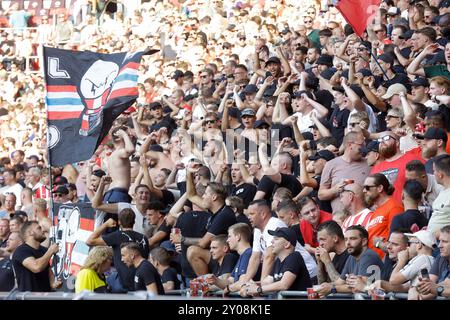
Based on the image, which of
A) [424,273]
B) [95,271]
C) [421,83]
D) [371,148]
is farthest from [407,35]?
[424,273]

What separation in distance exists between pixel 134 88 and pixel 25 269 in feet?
7.79

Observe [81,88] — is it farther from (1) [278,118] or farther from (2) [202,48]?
(2) [202,48]

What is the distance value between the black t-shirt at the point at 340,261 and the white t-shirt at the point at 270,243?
312 mm

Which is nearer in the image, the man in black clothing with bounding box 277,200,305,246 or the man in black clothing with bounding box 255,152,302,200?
the man in black clothing with bounding box 277,200,305,246

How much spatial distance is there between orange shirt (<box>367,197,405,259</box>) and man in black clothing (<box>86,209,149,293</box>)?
223 cm

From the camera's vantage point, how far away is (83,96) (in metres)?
14.1

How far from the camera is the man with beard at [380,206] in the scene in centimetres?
1097

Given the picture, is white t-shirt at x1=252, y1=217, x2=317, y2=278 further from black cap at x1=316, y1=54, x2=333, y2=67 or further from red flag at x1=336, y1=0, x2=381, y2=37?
black cap at x1=316, y1=54, x2=333, y2=67

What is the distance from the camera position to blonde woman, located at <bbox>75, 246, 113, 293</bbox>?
1180cm

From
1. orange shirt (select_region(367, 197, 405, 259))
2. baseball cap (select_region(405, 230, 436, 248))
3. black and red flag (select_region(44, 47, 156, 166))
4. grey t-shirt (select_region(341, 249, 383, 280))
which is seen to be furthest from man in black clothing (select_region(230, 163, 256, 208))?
baseball cap (select_region(405, 230, 436, 248))

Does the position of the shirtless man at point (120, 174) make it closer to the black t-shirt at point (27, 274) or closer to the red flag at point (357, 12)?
the black t-shirt at point (27, 274)

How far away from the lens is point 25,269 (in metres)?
12.5
